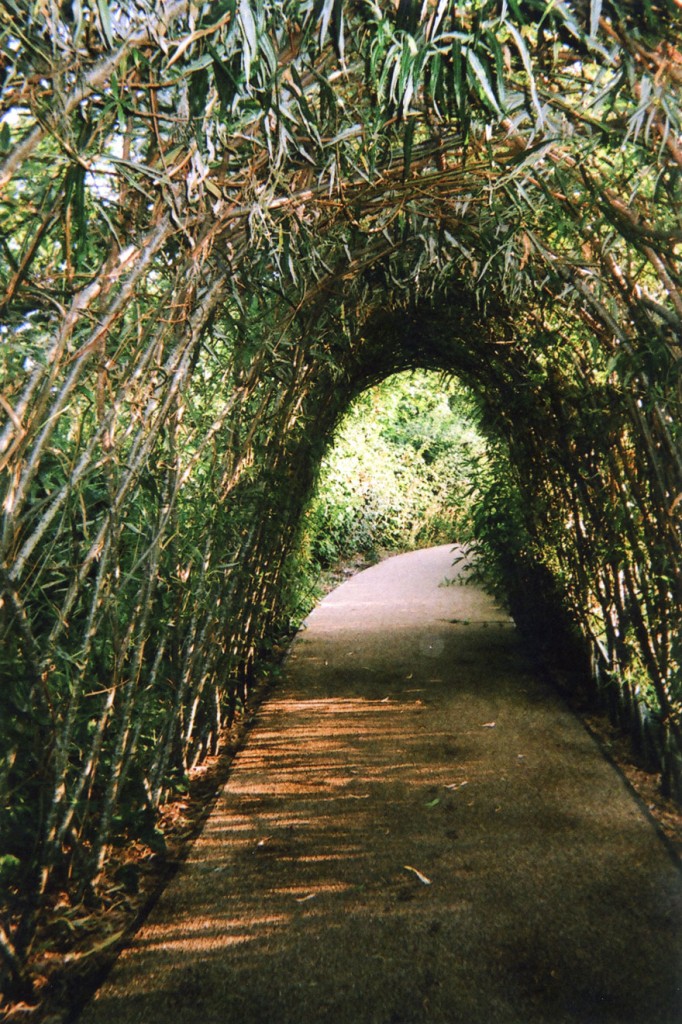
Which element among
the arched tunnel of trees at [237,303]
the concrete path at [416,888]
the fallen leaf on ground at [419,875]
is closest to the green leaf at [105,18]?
the arched tunnel of trees at [237,303]

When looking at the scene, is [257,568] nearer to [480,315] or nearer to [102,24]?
Result: [480,315]

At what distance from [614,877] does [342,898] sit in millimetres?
786

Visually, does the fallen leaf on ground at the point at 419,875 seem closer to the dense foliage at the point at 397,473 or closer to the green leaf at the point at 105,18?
the green leaf at the point at 105,18

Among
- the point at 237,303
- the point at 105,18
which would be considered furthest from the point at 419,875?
the point at 105,18

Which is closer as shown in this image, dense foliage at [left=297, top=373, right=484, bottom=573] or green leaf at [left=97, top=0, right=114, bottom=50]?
green leaf at [left=97, top=0, right=114, bottom=50]

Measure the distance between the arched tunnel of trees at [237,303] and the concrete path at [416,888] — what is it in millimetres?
290

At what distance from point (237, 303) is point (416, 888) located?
5.60ft

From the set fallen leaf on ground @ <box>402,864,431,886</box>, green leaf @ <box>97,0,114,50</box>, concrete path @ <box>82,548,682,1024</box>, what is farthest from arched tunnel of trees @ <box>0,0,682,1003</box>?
fallen leaf on ground @ <box>402,864,431,886</box>

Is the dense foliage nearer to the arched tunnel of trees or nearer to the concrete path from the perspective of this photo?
the concrete path

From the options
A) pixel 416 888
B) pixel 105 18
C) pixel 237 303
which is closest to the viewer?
A: pixel 105 18

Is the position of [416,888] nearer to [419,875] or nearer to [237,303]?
[419,875]

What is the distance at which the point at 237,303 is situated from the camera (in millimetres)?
2084

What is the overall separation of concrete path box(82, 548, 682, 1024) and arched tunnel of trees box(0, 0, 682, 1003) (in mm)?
290

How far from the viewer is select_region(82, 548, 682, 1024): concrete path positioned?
1.78 m
